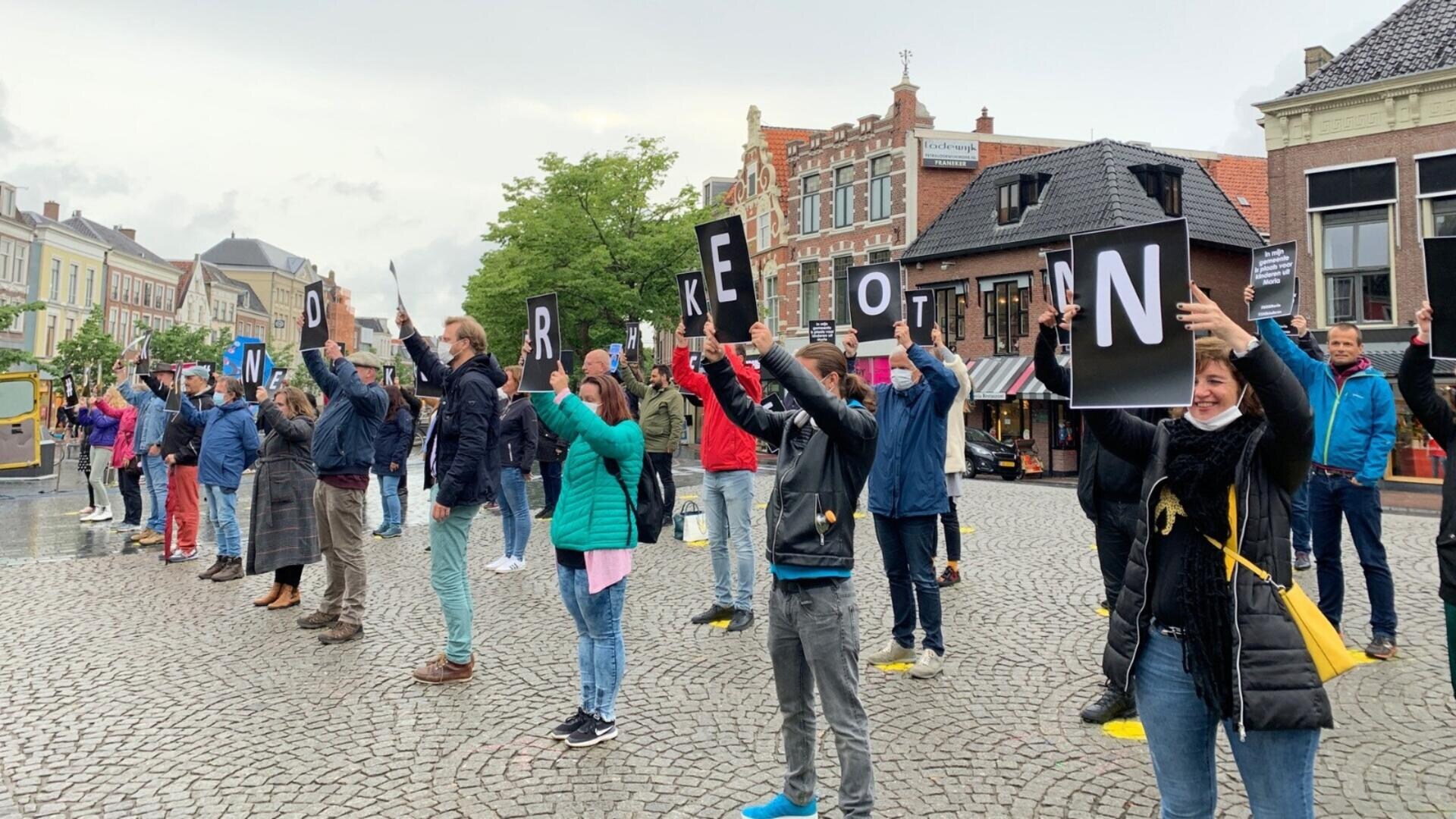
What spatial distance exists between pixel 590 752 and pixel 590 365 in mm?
2078

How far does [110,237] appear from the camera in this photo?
65375mm


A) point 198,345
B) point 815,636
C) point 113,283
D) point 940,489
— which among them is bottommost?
point 815,636

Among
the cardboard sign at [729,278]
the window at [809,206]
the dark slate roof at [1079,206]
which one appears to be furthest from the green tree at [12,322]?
the cardboard sign at [729,278]

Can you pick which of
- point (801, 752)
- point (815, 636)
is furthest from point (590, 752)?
point (815, 636)

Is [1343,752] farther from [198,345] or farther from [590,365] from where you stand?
[198,345]

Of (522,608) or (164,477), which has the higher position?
(164,477)

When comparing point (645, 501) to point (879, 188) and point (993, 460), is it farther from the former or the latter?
point (879, 188)

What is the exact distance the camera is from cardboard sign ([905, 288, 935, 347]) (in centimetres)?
729

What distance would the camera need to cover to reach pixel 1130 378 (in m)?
2.75

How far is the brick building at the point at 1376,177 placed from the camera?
1927 cm

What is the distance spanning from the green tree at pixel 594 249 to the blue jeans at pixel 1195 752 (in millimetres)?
30585

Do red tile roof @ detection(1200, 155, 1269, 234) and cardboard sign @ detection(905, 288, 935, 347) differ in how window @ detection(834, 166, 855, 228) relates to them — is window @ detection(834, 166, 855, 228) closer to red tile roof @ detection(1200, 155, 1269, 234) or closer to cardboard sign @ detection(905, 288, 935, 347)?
red tile roof @ detection(1200, 155, 1269, 234)

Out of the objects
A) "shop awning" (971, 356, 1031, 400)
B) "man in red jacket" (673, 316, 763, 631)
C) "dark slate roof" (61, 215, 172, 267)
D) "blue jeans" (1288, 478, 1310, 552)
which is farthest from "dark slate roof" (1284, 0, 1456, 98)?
"dark slate roof" (61, 215, 172, 267)

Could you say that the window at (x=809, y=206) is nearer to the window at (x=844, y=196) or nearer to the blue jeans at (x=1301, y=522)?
the window at (x=844, y=196)
